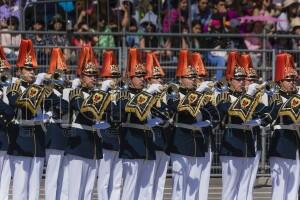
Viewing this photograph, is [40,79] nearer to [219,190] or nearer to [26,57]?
[26,57]

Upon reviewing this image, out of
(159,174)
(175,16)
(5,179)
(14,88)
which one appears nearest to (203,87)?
(159,174)

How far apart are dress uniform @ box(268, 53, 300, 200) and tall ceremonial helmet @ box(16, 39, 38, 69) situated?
3232 millimetres

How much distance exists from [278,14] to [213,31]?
150cm

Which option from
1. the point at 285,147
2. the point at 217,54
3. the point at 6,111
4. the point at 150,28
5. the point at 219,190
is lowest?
the point at 219,190

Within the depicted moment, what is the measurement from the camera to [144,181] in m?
19.1

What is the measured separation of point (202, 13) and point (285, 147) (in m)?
6.50

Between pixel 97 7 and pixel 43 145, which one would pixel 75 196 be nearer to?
pixel 43 145

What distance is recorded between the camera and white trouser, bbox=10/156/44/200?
60.6 feet

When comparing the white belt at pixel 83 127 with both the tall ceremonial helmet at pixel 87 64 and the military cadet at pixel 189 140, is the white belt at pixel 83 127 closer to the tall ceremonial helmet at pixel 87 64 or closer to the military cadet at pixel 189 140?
the tall ceremonial helmet at pixel 87 64

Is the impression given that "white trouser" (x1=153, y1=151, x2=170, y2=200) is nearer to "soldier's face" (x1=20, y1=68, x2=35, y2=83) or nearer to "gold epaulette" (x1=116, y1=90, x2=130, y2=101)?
"gold epaulette" (x1=116, y1=90, x2=130, y2=101)

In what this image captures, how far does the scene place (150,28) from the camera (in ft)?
78.9

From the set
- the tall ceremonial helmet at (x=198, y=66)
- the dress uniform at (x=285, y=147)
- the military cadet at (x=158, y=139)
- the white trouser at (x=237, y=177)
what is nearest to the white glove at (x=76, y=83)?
the military cadet at (x=158, y=139)

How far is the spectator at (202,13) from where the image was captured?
80.8 feet

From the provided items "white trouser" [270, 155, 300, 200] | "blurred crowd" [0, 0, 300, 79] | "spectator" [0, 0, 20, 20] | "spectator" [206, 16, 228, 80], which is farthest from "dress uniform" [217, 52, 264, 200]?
"spectator" [0, 0, 20, 20]
